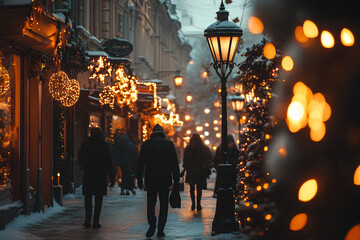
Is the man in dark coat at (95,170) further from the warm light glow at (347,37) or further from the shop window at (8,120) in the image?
the warm light glow at (347,37)

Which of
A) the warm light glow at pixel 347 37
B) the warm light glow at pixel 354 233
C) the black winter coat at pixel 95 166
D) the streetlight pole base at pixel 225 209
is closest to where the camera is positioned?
the warm light glow at pixel 354 233

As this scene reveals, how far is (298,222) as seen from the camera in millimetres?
3568

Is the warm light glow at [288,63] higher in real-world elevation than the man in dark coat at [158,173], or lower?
higher

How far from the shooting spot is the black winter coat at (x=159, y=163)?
10.5 m

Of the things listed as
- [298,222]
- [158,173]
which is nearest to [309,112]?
[298,222]

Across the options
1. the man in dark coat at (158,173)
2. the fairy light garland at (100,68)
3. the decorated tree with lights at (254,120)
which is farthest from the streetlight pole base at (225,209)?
the fairy light garland at (100,68)

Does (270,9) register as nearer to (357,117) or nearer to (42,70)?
(357,117)

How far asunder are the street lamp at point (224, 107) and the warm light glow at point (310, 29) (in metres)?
7.38

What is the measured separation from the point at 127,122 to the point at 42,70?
2026cm

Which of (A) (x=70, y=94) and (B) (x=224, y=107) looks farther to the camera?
(A) (x=70, y=94)

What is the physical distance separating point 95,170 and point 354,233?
8.44m

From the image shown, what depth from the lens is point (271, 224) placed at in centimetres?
377

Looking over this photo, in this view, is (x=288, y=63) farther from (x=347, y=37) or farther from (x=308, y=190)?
(x=308, y=190)

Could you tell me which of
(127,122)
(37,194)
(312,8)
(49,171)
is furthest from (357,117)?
(127,122)
